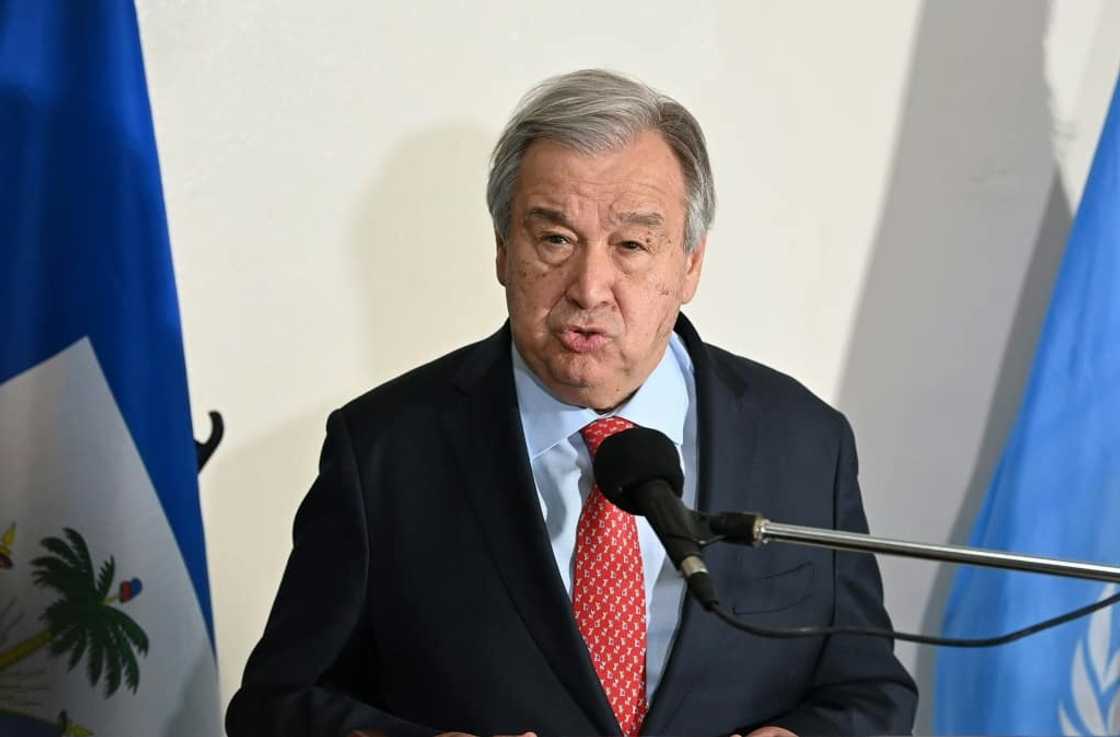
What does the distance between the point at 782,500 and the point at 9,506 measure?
1.17 metres

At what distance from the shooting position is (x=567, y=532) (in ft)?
6.77

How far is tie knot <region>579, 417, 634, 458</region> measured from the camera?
2072mm

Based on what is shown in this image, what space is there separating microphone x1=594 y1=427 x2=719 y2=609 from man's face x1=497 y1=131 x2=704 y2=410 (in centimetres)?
44

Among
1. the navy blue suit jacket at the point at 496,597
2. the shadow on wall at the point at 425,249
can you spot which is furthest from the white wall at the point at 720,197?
the navy blue suit jacket at the point at 496,597

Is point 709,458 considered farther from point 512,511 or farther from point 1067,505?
point 1067,505

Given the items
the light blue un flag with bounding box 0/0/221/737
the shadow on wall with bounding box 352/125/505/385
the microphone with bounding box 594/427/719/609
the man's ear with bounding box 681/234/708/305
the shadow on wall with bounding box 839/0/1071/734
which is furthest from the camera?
the shadow on wall with bounding box 839/0/1071/734

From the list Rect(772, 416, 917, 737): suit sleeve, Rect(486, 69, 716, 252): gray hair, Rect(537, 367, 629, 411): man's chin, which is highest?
Rect(486, 69, 716, 252): gray hair

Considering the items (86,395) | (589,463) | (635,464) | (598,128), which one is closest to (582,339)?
(589,463)

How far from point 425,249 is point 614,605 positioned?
1084 millimetres

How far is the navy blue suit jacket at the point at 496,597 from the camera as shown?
197 centimetres

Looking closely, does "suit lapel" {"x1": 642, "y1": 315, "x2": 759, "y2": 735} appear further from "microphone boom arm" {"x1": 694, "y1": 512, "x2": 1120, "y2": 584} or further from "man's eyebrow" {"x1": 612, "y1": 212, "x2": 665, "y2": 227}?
"microphone boom arm" {"x1": 694, "y1": 512, "x2": 1120, "y2": 584}

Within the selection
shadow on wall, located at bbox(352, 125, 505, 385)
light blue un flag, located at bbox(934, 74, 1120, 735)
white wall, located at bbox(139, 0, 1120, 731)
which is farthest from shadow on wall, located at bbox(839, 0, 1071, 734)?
shadow on wall, located at bbox(352, 125, 505, 385)

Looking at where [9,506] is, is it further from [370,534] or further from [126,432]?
[370,534]

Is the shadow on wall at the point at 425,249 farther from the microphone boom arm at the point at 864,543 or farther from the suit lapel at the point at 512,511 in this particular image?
the microphone boom arm at the point at 864,543
